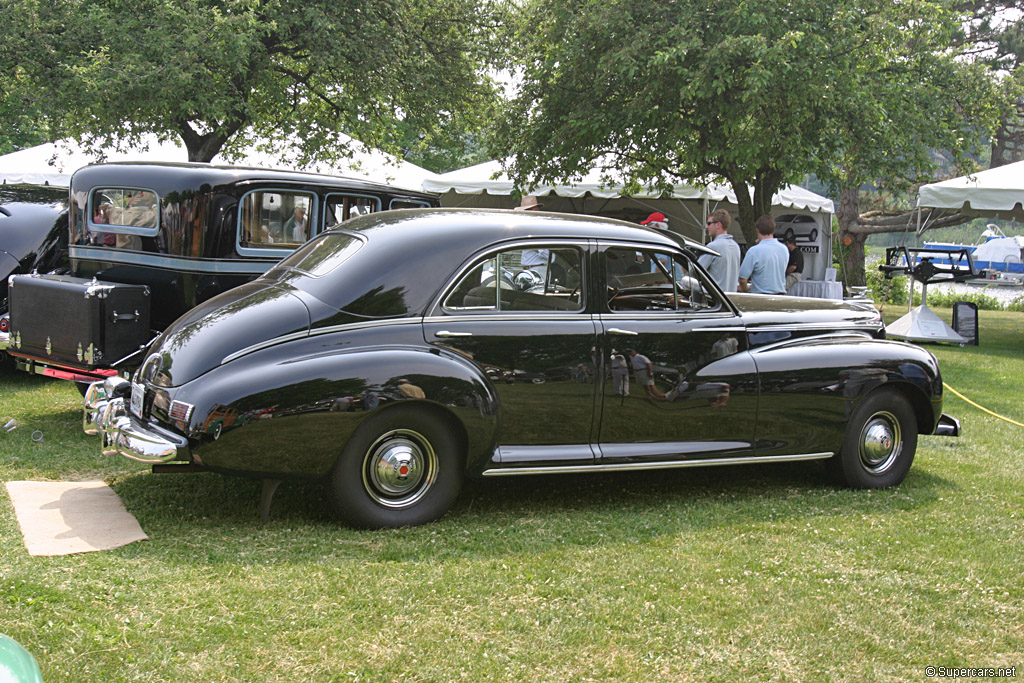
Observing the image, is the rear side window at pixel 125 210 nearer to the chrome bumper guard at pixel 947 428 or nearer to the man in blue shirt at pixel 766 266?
the man in blue shirt at pixel 766 266

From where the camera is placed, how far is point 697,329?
558 cm

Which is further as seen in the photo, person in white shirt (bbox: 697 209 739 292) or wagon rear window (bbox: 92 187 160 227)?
person in white shirt (bbox: 697 209 739 292)

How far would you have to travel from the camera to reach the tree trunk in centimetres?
2653

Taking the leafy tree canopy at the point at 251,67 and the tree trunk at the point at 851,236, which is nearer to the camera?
the leafy tree canopy at the point at 251,67

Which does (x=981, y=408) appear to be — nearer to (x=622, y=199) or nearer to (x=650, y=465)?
(x=650, y=465)

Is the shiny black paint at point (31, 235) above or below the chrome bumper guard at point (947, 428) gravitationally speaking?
above

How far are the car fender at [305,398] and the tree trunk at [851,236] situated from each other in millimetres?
23577

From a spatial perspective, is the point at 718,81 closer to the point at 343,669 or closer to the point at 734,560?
the point at 734,560

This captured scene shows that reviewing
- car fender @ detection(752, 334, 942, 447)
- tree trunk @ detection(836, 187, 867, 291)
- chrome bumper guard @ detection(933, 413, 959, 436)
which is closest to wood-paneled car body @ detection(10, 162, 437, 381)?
car fender @ detection(752, 334, 942, 447)

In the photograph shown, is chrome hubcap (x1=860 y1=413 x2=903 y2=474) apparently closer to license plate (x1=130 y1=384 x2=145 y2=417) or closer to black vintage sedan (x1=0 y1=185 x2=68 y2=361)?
license plate (x1=130 y1=384 x2=145 y2=417)

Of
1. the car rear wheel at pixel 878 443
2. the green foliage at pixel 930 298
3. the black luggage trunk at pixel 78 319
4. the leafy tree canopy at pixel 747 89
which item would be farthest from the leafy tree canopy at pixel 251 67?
the green foliage at pixel 930 298

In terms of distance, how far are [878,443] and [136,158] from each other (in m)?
15.5

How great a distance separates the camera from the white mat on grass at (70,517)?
4.47 metres

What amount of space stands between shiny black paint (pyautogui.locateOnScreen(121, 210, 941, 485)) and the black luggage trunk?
156 centimetres
